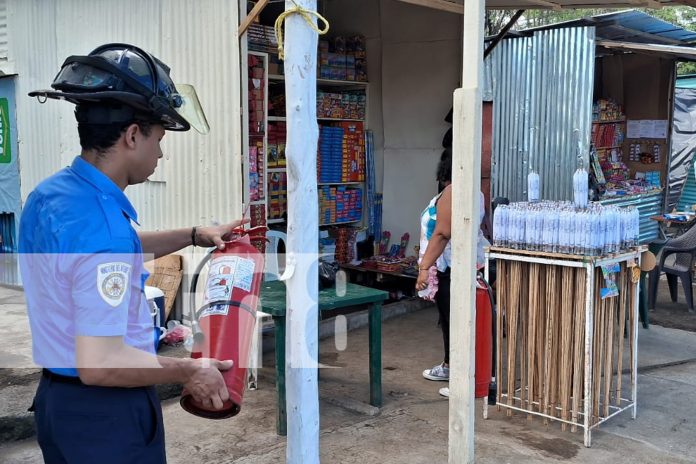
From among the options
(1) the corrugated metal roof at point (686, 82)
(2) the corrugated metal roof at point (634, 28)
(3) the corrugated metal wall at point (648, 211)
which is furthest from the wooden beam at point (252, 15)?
(1) the corrugated metal roof at point (686, 82)

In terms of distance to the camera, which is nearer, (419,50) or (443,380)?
(443,380)

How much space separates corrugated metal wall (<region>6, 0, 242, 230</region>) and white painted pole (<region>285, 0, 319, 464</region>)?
2.35 m

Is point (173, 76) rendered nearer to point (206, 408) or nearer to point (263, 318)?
point (263, 318)

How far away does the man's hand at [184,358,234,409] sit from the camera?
201 cm

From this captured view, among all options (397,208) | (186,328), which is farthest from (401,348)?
(397,208)

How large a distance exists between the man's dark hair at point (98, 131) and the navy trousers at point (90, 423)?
26.5 inches

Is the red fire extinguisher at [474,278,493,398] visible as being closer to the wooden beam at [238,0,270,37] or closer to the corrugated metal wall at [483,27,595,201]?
the wooden beam at [238,0,270,37]

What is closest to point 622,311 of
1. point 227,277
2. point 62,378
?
point 227,277

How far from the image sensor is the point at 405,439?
4.27 m

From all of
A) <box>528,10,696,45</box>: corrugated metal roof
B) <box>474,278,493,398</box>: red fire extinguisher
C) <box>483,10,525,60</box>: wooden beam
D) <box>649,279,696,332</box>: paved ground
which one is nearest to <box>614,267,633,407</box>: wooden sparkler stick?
<box>474,278,493,398</box>: red fire extinguisher

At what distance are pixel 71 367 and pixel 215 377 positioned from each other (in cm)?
39

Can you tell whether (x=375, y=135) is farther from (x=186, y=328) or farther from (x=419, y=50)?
(x=186, y=328)

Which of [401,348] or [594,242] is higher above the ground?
[594,242]

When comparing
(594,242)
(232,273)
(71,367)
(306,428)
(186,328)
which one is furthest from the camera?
(186,328)
